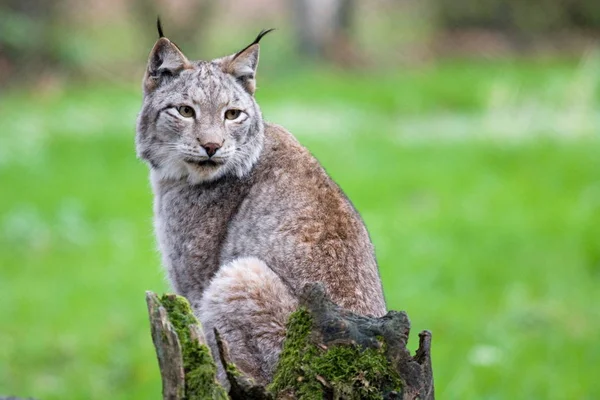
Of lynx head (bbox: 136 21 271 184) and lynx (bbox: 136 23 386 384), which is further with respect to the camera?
lynx head (bbox: 136 21 271 184)

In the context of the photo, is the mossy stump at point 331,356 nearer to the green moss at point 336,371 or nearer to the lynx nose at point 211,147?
the green moss at point 336,371

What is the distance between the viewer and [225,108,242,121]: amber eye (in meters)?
5.30

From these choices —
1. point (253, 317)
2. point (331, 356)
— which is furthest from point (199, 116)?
point (331, 356)

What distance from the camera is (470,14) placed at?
25.7 m

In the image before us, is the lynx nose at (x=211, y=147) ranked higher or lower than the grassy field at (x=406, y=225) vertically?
lower

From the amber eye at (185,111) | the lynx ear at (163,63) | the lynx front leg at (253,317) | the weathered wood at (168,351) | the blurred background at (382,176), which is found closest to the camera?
the weathered wood at (168,351)

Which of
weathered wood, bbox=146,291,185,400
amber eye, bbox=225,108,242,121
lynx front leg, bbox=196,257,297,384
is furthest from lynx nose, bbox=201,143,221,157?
weathered wood, bbox=146,291,185,400

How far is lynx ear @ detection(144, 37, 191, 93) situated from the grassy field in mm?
1233

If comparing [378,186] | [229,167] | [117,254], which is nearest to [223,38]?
[378,186]

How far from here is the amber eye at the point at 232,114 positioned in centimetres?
530

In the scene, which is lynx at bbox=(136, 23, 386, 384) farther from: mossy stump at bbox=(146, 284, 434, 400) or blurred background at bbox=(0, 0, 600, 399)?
blurred background at bbox=(0, 0, 600, 399)

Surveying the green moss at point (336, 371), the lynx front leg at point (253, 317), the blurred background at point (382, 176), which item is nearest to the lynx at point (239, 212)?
the lynx front leg at point (253, 317)

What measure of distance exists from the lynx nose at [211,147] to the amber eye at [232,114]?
0.63 ft

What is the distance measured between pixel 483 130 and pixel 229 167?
35.4 feet
